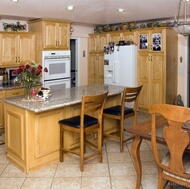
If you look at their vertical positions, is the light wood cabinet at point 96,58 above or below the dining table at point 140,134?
above

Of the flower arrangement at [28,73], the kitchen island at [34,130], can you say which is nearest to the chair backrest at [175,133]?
the kitchen island at [34,130]

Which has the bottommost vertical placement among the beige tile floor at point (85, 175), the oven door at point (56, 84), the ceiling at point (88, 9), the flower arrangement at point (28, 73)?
the beige tile floor at point (85, 175)

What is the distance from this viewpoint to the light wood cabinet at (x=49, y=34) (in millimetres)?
5680

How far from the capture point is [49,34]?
5766 mm

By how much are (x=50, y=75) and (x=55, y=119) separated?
8.53ft

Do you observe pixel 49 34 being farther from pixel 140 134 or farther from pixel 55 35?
pixel 140 134

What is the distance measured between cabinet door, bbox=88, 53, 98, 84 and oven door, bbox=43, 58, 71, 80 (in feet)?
4.10

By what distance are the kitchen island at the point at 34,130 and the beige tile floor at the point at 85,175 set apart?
0.13 meters

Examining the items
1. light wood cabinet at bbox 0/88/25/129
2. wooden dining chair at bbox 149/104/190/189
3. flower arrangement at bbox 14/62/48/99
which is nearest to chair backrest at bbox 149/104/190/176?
wooden dining chair at bbox 149/104/190/189

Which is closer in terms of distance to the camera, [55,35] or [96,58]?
[55,35]

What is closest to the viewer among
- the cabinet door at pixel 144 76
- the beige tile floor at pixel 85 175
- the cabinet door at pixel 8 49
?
the beige tile floor at pixel 85 175

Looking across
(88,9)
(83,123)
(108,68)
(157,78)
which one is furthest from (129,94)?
(108,68)

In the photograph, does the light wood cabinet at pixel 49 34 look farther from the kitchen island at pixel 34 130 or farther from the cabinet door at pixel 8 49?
the kitchen island at pixel 34 130

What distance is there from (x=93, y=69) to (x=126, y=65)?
1366 millimetres
